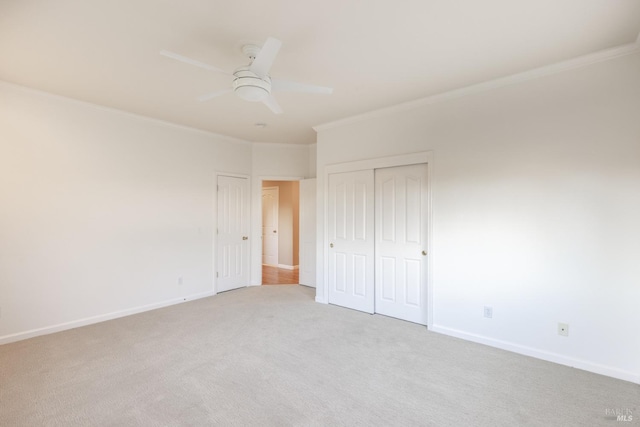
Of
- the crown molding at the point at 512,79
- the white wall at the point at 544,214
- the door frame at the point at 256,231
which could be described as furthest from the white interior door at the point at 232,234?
the white wall at the point at 544,214

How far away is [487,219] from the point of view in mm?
3062

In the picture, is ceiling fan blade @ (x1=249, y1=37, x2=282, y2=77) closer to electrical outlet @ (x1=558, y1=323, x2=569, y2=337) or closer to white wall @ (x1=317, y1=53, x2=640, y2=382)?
white wall @ (x1=317, y1=53, x2=640, y2=382)

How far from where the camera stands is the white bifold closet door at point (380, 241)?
3615 millimetres

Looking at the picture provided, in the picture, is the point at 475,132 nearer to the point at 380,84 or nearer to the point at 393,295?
the point at 380,84

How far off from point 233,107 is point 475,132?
287cm

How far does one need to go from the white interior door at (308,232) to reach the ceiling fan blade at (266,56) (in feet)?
11.1

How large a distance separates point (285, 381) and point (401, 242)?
2.15m

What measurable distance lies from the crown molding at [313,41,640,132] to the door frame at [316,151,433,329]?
1.93 ft

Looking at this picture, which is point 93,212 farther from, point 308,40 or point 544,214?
point 544,214

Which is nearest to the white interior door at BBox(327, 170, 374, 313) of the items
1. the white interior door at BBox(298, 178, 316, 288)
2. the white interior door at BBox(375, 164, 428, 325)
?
the white interior door at BBox(375, 164, 428, 325)

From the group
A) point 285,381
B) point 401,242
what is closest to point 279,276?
point 401,242

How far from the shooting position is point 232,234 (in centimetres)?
526

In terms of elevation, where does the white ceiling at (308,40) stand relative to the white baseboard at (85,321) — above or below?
above

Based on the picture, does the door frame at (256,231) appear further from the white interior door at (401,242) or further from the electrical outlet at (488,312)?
the electrical outlet at (488,312)
